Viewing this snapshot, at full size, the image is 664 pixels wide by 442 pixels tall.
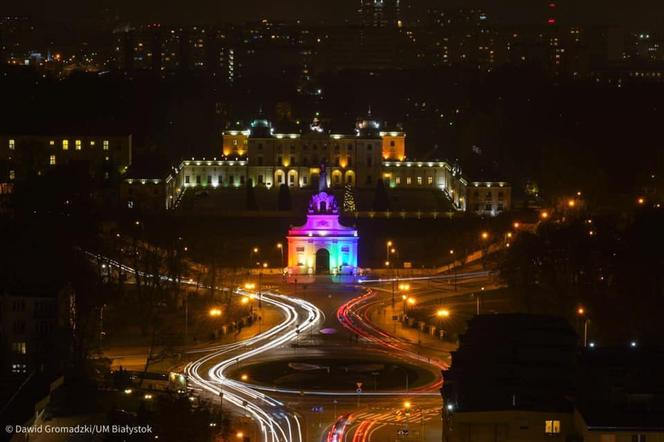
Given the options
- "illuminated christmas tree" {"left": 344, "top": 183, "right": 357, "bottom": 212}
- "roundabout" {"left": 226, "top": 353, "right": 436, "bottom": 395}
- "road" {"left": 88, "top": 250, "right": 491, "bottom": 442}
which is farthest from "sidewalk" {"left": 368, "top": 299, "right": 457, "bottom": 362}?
"illuminated christmas tree" {"left": 344, "top": 183, "right": 357, "bottom": 212}

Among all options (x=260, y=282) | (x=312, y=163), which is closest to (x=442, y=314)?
(x=260, y=282)

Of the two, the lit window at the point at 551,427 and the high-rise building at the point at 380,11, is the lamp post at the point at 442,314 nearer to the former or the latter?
the lit window at the point at 551,427

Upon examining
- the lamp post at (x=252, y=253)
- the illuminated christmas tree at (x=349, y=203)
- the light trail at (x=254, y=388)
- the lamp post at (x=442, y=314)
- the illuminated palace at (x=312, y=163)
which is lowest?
the light trail at (x=254, y=388)

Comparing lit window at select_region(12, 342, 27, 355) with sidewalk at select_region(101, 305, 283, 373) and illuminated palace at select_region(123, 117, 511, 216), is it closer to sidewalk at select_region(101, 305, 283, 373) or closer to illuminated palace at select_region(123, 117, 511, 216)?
sidewalk at select_region(101, 305, 283, 373)

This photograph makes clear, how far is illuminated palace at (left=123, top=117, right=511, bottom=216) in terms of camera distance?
257 ft

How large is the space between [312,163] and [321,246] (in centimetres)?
2380

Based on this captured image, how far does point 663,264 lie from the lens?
46.6m

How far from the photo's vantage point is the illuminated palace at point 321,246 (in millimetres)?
57594

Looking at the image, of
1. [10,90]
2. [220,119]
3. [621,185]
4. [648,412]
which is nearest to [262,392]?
[648,412]

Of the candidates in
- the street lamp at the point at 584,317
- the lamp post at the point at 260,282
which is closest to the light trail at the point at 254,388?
the lamp post at the point at 260,282

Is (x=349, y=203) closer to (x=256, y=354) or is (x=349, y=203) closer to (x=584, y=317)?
(x=584, y=317)

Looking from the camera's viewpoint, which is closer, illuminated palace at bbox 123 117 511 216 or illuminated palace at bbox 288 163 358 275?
illuminated palace at bbox 288 163 358 275

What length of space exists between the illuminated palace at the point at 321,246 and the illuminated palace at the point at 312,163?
17.6 meters

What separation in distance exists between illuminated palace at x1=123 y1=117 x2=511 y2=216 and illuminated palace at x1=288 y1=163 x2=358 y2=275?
17.6 m
